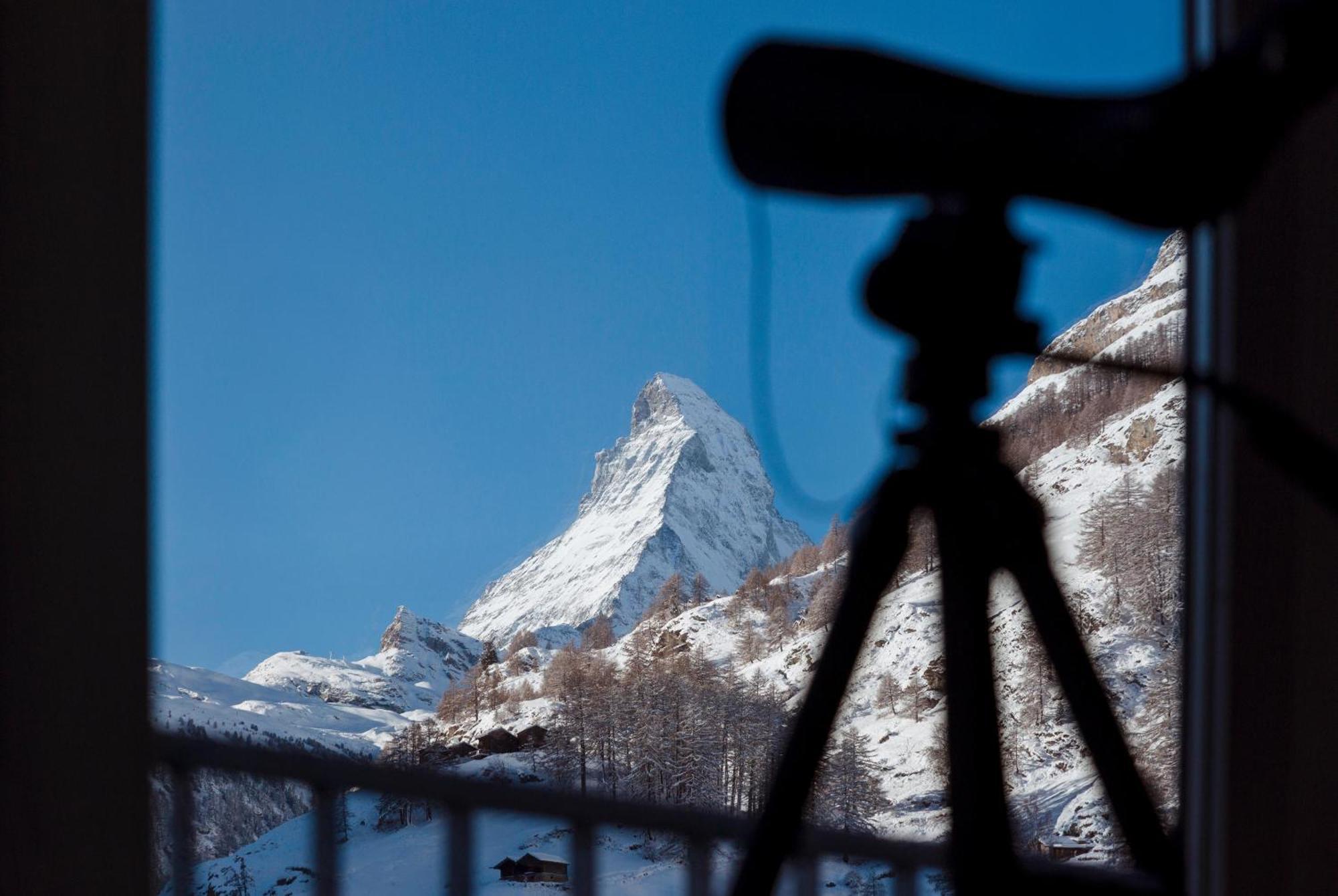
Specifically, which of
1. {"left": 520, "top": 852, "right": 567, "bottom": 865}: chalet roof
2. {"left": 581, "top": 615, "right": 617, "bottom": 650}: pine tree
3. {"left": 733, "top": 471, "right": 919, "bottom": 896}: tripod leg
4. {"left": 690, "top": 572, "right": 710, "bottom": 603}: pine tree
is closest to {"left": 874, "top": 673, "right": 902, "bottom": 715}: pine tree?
{"left": 690, "top": 572, "right": 710, "bottom": 603}: pine tree

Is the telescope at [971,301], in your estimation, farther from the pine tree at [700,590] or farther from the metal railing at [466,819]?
the pine tree at [700,590]

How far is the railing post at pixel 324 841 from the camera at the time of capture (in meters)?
1.11

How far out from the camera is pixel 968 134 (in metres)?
0.62

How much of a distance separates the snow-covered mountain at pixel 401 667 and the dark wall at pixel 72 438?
426mm

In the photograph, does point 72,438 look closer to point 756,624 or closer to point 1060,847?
point 756,624

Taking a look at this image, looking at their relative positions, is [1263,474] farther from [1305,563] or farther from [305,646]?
[305,646]

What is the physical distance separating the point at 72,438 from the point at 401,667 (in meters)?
0.60

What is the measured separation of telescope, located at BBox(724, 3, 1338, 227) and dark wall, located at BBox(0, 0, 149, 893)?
550mm

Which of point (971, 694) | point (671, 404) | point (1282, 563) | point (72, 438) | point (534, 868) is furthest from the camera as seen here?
point (671, 404)

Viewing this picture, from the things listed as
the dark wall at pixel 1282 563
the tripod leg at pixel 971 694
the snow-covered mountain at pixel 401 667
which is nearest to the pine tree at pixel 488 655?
the snow-covered mountain at pixel 401 667

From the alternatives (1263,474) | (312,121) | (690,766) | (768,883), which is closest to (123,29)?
(312,121)

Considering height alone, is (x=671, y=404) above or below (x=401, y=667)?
above

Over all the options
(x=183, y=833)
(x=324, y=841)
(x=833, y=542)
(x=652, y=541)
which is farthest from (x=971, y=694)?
(x=183, y=833)

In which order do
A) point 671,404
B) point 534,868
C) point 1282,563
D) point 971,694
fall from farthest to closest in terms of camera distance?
1. point 671,404
2. point 534,868
3. point 1282,563
4. point 971,694
